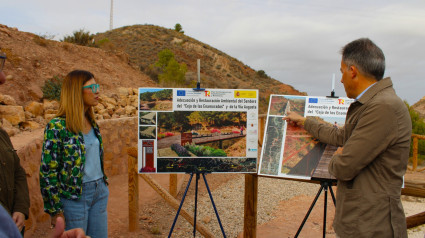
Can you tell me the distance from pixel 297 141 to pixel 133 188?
9.04 ft

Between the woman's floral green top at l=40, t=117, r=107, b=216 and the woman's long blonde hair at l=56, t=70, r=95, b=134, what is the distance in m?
0.05

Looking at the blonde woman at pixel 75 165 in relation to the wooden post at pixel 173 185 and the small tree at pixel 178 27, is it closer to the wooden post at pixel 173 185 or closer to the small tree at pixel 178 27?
the wooden post at pixel 173 185

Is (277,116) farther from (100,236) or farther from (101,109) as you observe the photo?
(101,109)

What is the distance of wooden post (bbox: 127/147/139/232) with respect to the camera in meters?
4.52

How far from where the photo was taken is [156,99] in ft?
10.2

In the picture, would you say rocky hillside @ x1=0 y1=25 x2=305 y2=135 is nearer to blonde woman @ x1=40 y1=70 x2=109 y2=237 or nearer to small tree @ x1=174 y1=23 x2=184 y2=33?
blonde woman @ x1=40 y1=70 x2=109 y2=237

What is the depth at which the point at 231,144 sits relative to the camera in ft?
10.4

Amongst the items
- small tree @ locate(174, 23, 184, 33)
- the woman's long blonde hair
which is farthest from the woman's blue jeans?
small tree @ locate(174, 23, 184, 33)

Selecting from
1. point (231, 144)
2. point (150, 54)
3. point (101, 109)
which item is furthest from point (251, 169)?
point (150, 54)

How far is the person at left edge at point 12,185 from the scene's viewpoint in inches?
83.4

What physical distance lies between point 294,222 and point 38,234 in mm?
4195

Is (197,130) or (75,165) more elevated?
(197,130)

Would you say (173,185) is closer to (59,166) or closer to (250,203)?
(250,203)

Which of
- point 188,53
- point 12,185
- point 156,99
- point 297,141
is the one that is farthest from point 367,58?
point 188,53
